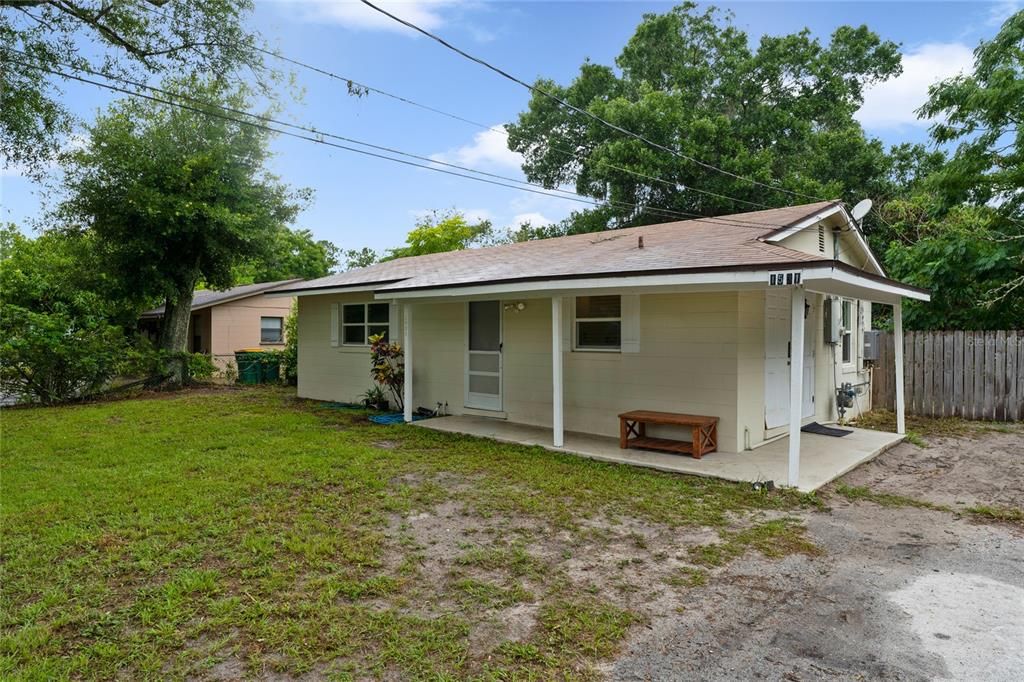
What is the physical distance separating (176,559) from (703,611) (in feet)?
10.9

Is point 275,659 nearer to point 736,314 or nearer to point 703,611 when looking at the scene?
point 703,611

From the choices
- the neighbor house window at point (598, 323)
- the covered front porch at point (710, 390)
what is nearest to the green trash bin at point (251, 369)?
the covered front porch at point (710, 390)

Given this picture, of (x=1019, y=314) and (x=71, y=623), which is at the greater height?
(x=1019, y=314)

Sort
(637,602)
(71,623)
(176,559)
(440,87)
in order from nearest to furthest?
(71,623) < (637,602) < (176,559) < (440,87)

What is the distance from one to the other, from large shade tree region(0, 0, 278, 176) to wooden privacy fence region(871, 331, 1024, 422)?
12.8m

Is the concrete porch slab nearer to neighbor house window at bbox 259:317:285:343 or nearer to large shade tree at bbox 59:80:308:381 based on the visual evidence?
large shade tree at bbox 59:80:308:381

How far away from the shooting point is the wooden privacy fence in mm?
9508

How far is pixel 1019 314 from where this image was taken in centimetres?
1095

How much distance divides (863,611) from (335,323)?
1048 centimetres

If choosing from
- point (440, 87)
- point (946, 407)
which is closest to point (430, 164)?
point (440, 87)

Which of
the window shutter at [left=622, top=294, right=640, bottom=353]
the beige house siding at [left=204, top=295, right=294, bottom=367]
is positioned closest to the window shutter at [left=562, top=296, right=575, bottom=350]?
the window shutter at [left=622, top=294, right=640, bottom=353]

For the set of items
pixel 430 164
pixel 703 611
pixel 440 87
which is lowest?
pixel 703 611

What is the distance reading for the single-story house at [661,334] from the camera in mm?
6104

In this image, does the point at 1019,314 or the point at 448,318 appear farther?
the point at 1019,314
